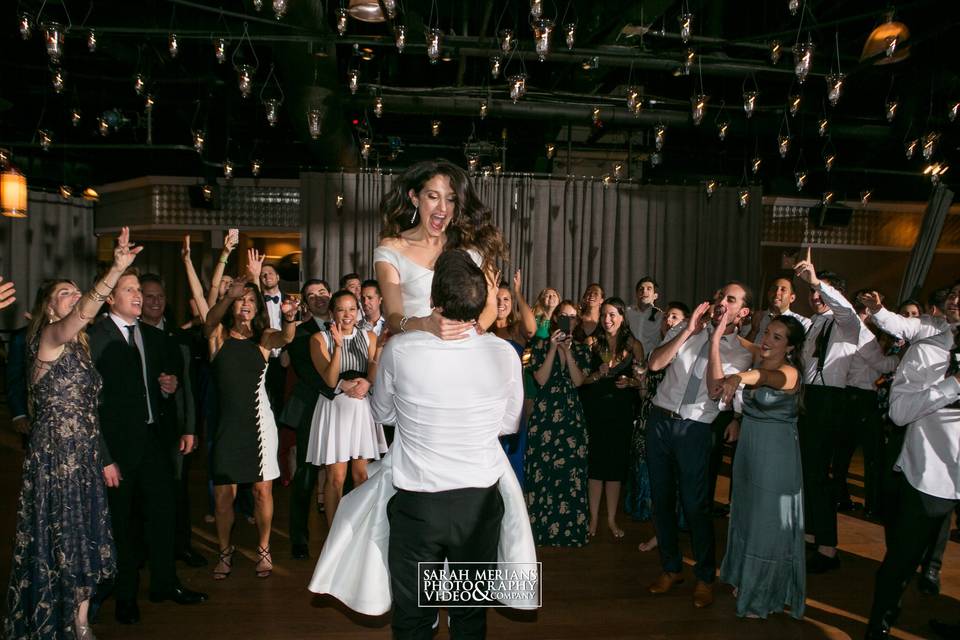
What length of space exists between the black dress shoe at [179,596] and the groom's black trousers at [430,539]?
1870 mm

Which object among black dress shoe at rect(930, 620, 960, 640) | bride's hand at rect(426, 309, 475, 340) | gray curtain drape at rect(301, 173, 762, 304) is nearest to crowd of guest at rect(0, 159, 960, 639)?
bride's hand at rect(426, 309, 475, 340)

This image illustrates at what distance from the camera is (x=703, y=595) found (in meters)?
3.48

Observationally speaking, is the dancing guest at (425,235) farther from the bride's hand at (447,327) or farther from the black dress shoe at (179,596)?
the black dress shoe at (179,596)

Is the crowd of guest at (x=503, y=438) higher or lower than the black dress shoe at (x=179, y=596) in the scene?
higher

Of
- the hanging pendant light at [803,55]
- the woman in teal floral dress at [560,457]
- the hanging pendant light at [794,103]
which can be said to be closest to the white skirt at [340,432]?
the woman in teal floral dress at [560,457]

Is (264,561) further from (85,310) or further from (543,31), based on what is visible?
(543,31)

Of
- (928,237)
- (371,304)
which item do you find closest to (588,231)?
(928,237)

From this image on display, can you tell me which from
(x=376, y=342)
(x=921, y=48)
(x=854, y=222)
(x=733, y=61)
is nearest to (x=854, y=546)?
(x=376, y=342)

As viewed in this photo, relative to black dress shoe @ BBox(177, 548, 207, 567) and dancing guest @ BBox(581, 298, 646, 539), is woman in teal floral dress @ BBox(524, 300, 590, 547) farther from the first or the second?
black dress shoe @ BBox(177, 548, 207, 567)

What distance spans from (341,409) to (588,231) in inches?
249

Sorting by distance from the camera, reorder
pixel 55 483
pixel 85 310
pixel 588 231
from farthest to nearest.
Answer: pixel 588 231, pixel 55 483, pixel 85 310

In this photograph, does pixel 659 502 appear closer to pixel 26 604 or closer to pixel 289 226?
pixel 26 604

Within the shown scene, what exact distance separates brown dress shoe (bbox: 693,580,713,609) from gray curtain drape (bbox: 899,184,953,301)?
6989 mm

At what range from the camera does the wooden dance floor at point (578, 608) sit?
3.21 meters
